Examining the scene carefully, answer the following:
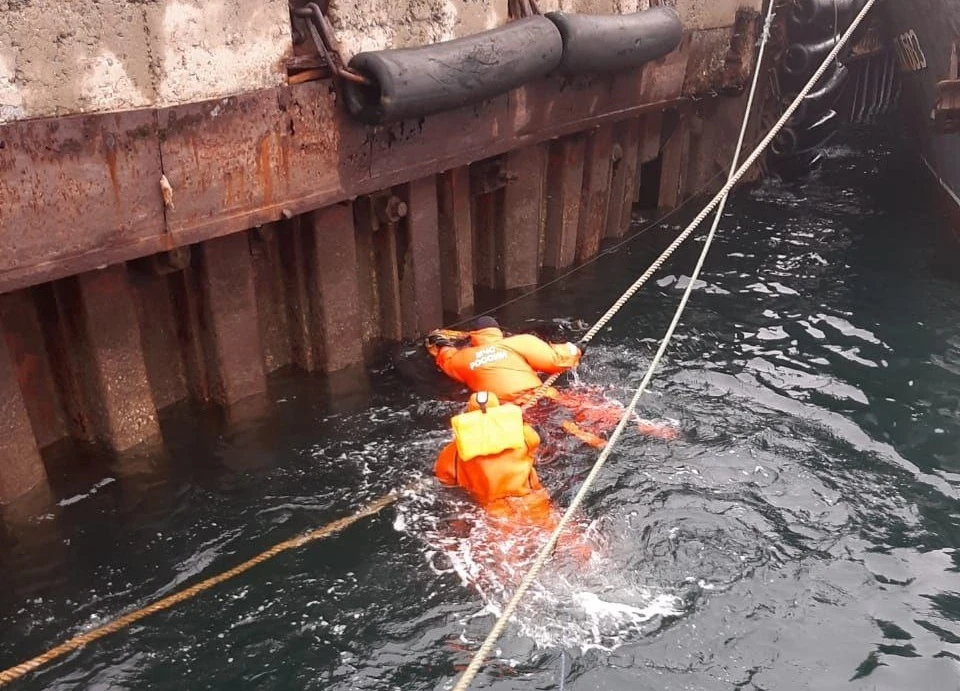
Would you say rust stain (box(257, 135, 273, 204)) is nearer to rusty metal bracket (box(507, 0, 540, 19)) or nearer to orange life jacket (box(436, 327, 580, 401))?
orange life jacket (box(436, 327, 580, 401))

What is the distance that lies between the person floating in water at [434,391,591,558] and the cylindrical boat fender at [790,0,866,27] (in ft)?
26.4

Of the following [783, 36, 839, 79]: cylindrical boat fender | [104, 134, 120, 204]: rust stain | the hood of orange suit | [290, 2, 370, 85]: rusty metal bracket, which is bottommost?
the hood of orange suit

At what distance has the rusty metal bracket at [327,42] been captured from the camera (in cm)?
580

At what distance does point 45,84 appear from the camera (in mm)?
4477

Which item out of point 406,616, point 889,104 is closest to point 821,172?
point 889,104

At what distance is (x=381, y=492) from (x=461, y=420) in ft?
3.28

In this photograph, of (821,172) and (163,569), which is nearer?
(163,569)

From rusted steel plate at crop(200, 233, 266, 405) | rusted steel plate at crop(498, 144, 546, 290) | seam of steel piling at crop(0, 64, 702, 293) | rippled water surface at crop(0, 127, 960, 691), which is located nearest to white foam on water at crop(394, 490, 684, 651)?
rippled water surface at crop(0, 127, 960, 691)

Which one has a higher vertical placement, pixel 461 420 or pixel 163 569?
pixel 461 420

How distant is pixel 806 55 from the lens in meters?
10.9

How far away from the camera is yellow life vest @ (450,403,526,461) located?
199 inches

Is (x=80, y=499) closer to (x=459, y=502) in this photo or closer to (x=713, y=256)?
(x=459, y=502)

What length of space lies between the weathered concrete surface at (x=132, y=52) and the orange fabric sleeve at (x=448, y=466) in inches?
103

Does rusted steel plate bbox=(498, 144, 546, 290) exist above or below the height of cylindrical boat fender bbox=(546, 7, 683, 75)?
below
